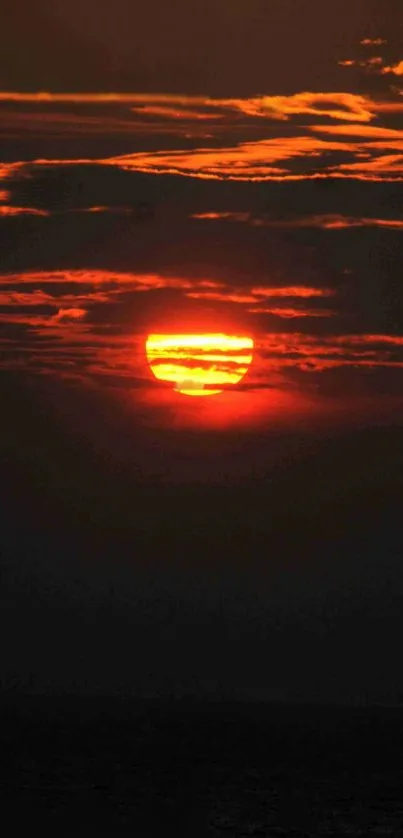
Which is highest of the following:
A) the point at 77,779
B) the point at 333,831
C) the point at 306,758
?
the point at 306,758

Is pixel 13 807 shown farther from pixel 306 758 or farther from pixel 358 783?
pixel 306 758

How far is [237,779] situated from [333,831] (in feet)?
95.1

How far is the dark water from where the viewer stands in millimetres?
72688

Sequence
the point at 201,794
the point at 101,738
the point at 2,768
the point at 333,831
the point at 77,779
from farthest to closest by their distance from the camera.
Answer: the point at 101,738
the point at 2,768
the point at 77,779
the point at 201,794
the point at 333,831

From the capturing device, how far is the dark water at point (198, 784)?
72688 mm

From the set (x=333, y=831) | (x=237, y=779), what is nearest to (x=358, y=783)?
(x=237, y=779)

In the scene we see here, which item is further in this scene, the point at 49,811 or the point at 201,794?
the point at 201,794

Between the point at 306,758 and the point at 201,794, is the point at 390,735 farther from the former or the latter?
the point at 201,794

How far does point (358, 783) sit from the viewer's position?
10106 cm

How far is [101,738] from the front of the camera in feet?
502

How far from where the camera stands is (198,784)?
314 ft

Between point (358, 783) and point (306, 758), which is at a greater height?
point (306, 758)

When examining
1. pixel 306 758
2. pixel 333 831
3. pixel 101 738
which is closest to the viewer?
pixel 333 831

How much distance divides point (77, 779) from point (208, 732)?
82670 millimetres
